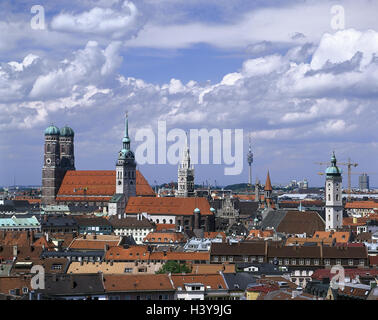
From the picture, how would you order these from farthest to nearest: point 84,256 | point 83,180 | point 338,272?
point 83,180 < point 84,256 < point 338,272

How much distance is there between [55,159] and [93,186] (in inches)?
413

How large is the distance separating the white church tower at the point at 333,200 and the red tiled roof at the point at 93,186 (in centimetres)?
4775

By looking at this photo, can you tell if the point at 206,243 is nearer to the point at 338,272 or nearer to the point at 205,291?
the point at 338,272

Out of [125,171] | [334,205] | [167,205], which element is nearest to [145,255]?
[334,205]

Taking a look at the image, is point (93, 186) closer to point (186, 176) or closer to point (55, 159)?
point (55, 159)

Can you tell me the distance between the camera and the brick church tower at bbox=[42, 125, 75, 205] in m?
160

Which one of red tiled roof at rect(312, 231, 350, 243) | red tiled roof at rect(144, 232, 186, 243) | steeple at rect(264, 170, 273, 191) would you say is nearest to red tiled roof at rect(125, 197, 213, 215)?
red tiled roof at rect(144, 232, 186, 243)

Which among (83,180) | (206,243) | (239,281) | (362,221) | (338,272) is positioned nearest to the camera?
(239,281)

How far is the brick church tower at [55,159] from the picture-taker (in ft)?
524

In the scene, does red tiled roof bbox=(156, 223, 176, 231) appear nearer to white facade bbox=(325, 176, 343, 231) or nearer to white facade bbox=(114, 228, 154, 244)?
white facade bbox=(114, 228, 154, 244)

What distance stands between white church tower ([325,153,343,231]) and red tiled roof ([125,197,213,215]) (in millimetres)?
20814

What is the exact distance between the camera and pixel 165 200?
132500 millimetres
